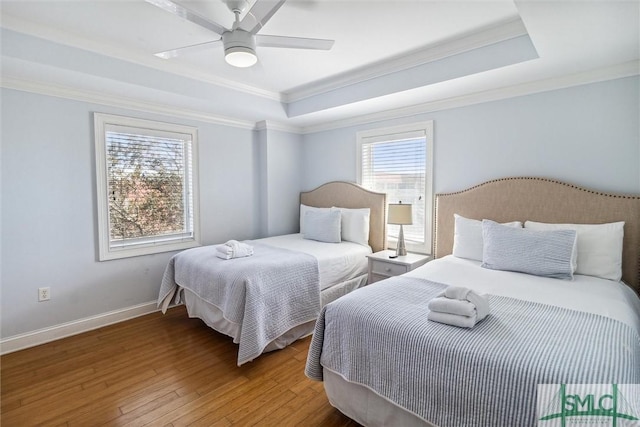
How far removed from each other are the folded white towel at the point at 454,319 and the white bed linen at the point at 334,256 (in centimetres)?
154

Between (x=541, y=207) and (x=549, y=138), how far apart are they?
1.96 feet

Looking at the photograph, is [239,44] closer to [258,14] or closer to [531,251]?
[258,14]

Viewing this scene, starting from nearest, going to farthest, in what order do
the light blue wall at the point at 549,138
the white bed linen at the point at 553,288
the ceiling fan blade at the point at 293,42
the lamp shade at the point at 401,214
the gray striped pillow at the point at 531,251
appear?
the white bed linen at the point at 553,288 < the ceiling fan blade at the point at 293,42 < the gray striped pillow at the point at 531,251 < the light blue wall at the point at 549,138 < the lamp shade at the point at 401,214

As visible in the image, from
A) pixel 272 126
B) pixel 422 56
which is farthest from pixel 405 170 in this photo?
pixel 272 126

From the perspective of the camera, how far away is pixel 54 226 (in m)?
2.89

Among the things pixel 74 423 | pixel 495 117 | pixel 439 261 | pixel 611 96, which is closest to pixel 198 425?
pixel 74 423

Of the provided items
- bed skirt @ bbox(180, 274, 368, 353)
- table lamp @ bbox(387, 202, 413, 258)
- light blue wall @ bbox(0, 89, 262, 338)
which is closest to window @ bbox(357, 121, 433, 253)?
table lamp @ bbox(387, 202, 413, 258)

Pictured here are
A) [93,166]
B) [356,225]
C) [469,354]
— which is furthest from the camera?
[356,225]

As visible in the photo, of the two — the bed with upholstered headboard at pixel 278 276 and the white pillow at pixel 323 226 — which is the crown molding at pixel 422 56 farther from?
the white pillow at pixel 323 226

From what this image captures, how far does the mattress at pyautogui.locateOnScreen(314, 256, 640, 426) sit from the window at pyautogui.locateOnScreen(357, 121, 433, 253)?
122 centimetres

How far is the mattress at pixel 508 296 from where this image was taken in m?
1.61

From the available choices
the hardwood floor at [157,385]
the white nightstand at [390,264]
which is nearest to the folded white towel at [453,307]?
the hardwood floor at [157,385]

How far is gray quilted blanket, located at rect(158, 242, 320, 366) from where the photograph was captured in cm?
241

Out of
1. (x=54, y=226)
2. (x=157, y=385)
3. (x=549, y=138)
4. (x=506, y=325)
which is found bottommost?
(x=157, y=385)
